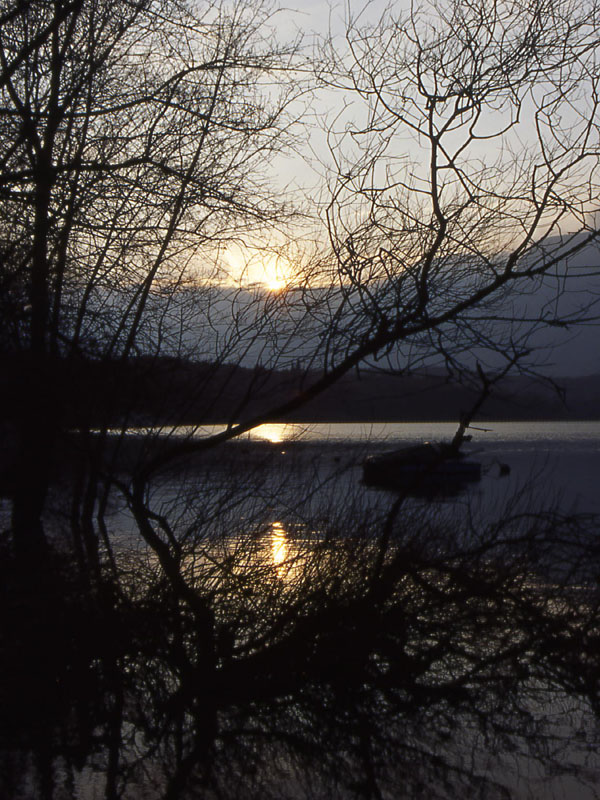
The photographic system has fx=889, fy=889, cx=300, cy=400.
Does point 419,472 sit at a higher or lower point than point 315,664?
higher

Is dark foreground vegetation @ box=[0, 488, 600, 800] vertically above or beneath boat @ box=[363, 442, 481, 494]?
beneath

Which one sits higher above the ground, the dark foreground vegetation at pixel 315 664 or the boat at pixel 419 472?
the boat at pixel 419 472

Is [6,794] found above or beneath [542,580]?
beneath

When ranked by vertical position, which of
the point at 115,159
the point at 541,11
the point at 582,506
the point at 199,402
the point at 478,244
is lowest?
the point at 582,506

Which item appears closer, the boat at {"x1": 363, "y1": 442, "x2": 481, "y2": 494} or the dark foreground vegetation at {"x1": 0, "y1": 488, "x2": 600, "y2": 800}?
the dark foreground vegetation at {"x1": 0, "y1": 488, "x2": 600, "y2": 800}

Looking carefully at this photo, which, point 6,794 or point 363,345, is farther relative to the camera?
point 363,345

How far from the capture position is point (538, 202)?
662 centimetres

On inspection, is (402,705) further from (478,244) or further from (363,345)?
(478,244)

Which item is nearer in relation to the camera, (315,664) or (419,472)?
(315,664)

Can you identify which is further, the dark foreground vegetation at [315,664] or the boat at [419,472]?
the boat at [419,472]

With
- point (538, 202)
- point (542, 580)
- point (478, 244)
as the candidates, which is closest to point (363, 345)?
point (478, 244)

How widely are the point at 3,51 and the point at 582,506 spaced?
18558 mm

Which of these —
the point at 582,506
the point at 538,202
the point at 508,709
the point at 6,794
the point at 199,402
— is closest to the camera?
the point at 6,794

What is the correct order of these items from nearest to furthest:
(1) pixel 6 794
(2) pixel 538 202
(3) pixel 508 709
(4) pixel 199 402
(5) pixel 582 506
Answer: (1) pixel 6 794 → (2) pixel 538 202 → (3) pixel 508 709 → (4) pixel 199 402 → (5) pixel 582 506
